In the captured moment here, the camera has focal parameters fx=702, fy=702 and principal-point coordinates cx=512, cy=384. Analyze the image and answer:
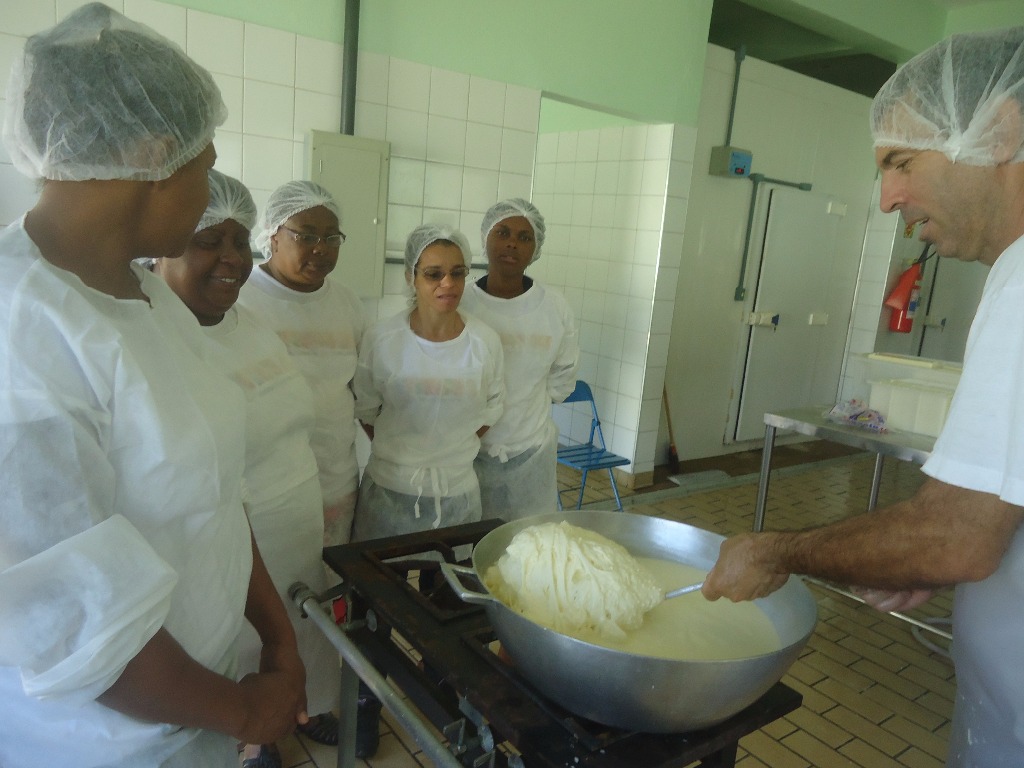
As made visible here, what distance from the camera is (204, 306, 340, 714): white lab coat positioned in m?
1.56

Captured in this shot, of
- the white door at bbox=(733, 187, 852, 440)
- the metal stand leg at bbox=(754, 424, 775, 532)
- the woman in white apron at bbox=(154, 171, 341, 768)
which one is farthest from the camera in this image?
the white door at bbox=(733, 187, 852, 440)

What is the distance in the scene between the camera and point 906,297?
5.33 metres

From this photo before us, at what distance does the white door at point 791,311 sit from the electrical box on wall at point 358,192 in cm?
285

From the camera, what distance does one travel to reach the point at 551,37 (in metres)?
3.44

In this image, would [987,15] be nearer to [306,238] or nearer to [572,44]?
[572,44]

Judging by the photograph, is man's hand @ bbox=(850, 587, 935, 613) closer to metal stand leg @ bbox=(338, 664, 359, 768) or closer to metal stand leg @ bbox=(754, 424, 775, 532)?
metal stand leg @ bbox=(338, 664, 359, 768)

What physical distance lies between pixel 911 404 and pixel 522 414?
1.69m

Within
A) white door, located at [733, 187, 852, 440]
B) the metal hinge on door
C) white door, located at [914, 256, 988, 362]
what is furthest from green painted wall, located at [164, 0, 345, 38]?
white door, located at [914, 256, 988, 362]

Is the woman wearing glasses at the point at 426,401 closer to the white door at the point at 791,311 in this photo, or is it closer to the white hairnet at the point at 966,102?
the white hairnet at the point at 966,102

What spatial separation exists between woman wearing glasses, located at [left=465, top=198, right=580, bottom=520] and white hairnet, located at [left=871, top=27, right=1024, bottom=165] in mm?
1573

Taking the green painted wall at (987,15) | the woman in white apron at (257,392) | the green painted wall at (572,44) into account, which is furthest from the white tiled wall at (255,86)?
the green painted wall at (987,15)

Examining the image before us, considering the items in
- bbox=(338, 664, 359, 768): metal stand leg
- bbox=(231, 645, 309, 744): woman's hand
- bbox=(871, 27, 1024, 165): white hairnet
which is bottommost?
bbox=(338, 664, 359, 768): metal stand leg

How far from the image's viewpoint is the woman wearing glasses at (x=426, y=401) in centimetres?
208

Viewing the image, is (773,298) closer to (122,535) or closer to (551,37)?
(551,37)
